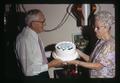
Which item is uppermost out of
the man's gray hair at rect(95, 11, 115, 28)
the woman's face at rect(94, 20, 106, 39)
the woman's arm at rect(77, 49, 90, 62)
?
the man's gray hair at rect(95, 11, 115, 28)

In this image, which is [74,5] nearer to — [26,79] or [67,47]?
[67,47]

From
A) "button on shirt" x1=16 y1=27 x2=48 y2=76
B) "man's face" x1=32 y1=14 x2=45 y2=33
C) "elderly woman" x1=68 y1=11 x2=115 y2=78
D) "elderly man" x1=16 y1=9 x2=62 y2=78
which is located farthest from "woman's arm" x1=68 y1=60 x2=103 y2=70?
"man's face" x1=32 y1=14 x2=45 y2=33

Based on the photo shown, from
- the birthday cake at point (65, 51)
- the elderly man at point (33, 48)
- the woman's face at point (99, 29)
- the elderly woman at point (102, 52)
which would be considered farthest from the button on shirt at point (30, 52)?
the woman's face at point (99, 29)

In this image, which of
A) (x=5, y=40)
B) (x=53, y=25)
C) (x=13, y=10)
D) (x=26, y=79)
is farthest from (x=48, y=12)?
(x=26, y=79)

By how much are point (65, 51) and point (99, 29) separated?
284 mm

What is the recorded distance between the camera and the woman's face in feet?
6.20

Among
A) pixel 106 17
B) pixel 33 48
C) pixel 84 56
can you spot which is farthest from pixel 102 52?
pixel 33 48

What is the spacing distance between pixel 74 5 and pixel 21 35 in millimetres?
429

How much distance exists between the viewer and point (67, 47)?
188cm

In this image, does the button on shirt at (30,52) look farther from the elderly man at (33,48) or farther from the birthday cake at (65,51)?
the birthday cake at (65,51)

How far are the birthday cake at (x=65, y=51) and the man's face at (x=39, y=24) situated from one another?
17cm

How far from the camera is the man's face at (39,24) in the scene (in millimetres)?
1898

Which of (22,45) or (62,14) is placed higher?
(62,14)

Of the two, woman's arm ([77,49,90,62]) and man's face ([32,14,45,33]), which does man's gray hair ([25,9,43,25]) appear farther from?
woman's arm ([77,49,90,62])
